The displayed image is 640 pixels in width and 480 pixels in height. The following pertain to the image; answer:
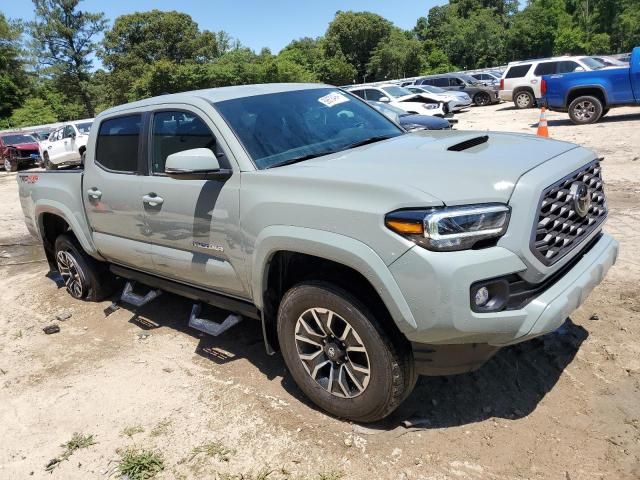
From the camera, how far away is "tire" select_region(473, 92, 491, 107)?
24938 millimetres

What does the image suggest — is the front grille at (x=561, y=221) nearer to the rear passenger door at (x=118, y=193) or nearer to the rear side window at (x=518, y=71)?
the rear passenger door at (x=118, y=193)

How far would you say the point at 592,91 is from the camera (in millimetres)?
13727

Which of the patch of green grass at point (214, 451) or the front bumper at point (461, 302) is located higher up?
the front bumper at point (461, 302)

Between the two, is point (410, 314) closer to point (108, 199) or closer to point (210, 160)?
point (210, 160)

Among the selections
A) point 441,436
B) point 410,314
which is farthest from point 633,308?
point 410,314

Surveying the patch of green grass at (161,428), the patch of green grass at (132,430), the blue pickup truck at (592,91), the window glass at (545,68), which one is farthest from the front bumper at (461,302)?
the window glass at (545,68)

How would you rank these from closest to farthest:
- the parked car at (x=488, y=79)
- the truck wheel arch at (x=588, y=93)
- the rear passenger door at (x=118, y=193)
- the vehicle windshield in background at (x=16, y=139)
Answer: the rear passenger door at (x=118, y=193), the truck wheel arch at (x=588, y=93), the vehicle windshield in background at (x=16, y=139), the parked car at (x=488, y=79)

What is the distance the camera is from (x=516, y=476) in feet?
8.40

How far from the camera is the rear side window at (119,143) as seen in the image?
13.8 ft

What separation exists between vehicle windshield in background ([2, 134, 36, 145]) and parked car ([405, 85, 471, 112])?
51.4ft

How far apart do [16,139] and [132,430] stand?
23.1 meters

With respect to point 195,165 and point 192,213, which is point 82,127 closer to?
point 192,213

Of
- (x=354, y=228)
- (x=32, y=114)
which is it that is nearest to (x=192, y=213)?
(x=354, y=228)

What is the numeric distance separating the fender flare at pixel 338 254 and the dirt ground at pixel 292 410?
2.70 ft
